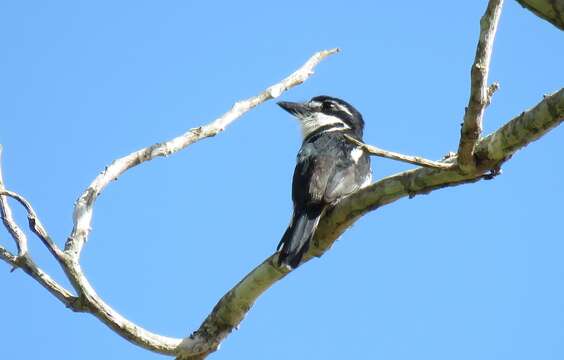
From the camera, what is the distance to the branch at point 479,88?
3.54m

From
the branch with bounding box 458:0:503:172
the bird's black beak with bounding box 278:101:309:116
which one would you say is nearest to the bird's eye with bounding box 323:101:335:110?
the bird's black beak with bounding box 278:101:309:116

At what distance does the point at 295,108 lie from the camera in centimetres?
738

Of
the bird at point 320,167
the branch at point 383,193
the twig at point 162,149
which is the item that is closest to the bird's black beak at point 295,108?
the bird at point 320,167

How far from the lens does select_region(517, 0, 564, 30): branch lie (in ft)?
10.7

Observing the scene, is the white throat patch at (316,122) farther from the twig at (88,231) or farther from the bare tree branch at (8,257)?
the bare tree branch at (8,257)

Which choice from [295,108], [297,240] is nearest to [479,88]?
[297,240]

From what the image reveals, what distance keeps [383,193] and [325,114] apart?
2.89 meters

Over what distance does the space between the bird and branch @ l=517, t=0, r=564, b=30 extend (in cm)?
132

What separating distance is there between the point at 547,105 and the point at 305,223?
5.87ft

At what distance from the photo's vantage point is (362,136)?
23.6 feet

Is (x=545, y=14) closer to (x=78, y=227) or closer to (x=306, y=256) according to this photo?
(x=306, y=256)

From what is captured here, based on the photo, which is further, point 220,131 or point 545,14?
point 220,131

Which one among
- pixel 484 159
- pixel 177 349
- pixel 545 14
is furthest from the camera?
pixel 177 349

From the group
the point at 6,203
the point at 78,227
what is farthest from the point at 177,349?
the point at 6,203
